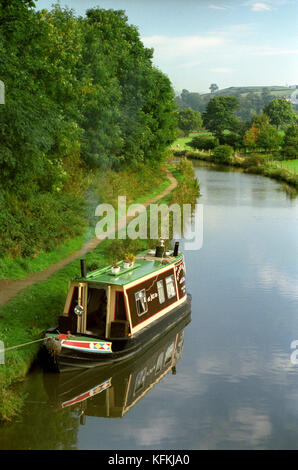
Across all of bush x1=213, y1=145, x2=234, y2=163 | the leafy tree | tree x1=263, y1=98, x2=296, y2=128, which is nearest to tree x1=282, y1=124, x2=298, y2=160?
bush x1=213, y1=145, x2=234, y2=163

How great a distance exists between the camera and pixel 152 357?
15062 millimetres

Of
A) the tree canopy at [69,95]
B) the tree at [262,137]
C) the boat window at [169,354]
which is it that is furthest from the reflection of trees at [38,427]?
the tree at [262,137]

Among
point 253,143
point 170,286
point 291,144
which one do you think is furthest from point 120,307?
point 253,143

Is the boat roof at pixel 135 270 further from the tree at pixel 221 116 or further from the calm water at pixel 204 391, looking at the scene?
the tree at pixel 221 116

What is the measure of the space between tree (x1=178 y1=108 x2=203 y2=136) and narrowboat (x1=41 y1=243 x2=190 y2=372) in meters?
130

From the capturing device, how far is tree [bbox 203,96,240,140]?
11625cm

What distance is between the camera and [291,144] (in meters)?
83.4

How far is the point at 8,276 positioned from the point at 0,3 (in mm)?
8340

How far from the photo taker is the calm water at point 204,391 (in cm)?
1106

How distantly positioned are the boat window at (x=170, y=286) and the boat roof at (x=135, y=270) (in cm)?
47

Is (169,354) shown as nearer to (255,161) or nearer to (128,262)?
(128,262)

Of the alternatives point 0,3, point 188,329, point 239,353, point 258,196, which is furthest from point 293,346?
point 258,196

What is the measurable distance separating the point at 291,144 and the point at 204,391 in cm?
7569
